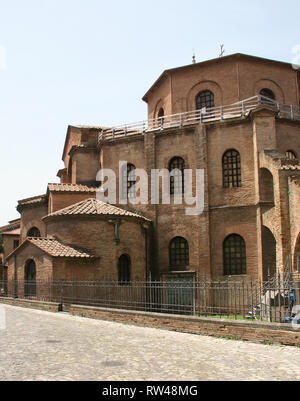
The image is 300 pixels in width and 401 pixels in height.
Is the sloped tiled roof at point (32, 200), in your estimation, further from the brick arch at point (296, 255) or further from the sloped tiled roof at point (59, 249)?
the brick arch at point (296, 255)

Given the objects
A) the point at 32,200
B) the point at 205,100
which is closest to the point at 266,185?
the point at 205,100

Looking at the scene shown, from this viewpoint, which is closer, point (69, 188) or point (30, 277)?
point (30, 277)

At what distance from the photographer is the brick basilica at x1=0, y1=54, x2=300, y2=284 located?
20375 mm

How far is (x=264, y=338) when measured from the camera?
10.2 metres

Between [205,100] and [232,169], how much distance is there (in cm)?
520

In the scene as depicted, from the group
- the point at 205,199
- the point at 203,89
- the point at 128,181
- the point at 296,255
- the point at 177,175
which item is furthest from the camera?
the point at 203,89

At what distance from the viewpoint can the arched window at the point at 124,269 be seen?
70.8ft

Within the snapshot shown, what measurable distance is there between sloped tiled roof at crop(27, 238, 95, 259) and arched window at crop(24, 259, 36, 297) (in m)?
1.08

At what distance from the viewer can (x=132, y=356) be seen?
8.73 meters

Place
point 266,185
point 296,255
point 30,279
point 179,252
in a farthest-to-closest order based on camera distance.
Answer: point 179,252, point 266,185, point 30,279, point 296,255

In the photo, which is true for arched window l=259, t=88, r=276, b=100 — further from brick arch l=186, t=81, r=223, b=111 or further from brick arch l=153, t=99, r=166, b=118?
brick arch l=153, t=99, r=166, b=118

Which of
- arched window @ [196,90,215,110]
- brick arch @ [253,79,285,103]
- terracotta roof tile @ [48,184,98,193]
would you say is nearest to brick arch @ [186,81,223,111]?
arched window @ [196,90,215,110]

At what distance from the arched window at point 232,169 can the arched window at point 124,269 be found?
20.1ft

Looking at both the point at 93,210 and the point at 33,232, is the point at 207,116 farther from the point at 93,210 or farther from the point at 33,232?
the point at 33,232
